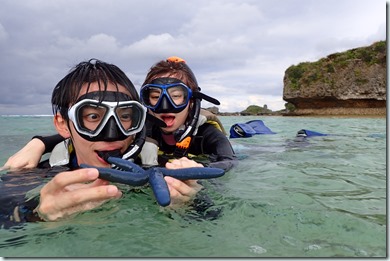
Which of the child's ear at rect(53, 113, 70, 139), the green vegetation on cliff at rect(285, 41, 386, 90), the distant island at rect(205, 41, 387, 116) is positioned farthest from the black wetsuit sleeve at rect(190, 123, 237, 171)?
the green vegetation on cliff at rect(285, 41, 386, 90)

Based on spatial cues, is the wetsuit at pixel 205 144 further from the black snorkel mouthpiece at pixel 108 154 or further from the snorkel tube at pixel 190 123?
the black snorkel mouthpiece at pixel 108 154

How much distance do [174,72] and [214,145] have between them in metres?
0.96

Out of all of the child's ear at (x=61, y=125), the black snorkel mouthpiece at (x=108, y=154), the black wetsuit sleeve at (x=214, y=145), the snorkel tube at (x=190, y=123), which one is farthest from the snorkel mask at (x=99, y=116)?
the snorkel tube at (x=190, y=123)

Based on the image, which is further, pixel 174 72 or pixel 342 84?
pixel 342 84

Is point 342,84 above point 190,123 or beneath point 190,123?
above

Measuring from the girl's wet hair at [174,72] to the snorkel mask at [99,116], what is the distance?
164 centimetres

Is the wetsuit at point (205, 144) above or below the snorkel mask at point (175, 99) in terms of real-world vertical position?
below

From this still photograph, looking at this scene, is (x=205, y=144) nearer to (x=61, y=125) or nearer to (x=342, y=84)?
(x=61, y=125)

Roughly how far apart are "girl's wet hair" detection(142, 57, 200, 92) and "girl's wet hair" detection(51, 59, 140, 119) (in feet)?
4.52

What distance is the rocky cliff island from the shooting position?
3528cm

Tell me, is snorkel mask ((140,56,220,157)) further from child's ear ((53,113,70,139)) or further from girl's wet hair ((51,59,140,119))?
child's ear ((53,113,70,139))

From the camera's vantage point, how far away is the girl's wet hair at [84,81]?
2.33m

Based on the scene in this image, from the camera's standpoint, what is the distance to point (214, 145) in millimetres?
3828

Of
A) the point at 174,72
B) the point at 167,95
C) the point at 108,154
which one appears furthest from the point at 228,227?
the point at 174,72
